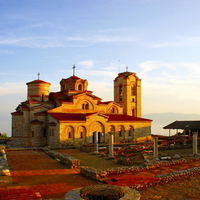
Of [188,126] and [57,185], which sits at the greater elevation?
[188,126]

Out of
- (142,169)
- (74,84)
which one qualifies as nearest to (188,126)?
(74,84)

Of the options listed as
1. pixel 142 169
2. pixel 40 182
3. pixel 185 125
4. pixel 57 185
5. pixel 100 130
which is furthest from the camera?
pixel 185 125

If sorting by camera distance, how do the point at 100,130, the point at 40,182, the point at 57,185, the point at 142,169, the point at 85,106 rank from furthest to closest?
the point at 85,106 → the point at 100,130 → the point at 142,169 → the point at 40,182 → the point at 57,185

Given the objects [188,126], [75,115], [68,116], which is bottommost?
[188,126]

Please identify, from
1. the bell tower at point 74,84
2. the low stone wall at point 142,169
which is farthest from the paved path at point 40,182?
the bell tower at point 74,84

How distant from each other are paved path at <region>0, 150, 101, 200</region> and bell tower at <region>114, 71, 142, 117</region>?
74.6ft

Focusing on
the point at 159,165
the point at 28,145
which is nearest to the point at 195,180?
the point at 159,165

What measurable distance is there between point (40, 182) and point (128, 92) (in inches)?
1032

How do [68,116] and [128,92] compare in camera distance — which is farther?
[128,92]

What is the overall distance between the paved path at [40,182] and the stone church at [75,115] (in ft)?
40.4

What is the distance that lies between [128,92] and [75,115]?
10.4 meters

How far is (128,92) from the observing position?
3434 cm

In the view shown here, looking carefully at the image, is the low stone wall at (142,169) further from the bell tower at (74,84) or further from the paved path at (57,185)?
the bell tower at (74,84)

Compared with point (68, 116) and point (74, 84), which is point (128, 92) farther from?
point (68, 116)
